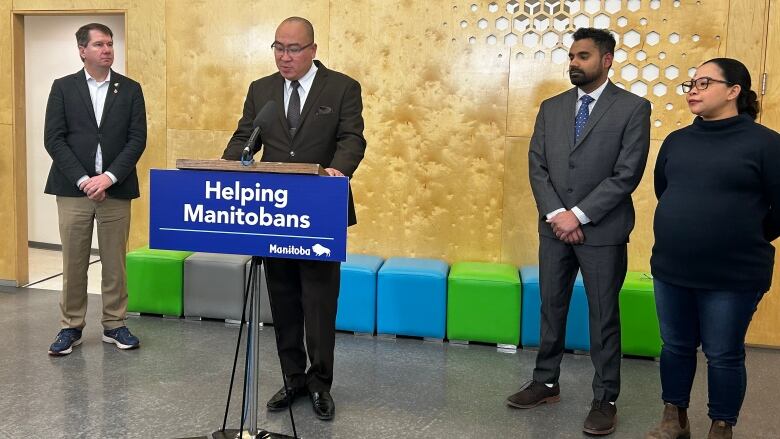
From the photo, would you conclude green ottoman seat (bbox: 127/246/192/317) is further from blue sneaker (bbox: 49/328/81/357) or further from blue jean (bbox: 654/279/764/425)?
blue jean (bbox: 654/279/764/425)

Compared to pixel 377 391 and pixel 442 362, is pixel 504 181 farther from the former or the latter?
pixel 377 391

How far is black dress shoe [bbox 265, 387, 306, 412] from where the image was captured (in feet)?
10.9

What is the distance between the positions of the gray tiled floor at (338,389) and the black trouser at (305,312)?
0.62ft

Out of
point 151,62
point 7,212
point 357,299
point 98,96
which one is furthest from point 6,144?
point 357,299

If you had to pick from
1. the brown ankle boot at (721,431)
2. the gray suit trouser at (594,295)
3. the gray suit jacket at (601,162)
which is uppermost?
the gray suit jacket at (601,162)

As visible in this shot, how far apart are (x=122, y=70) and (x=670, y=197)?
5.07 metres

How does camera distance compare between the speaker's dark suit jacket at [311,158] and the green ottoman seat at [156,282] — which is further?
the green ottoman seat at [156,282]

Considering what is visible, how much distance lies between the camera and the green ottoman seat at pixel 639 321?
4242mm

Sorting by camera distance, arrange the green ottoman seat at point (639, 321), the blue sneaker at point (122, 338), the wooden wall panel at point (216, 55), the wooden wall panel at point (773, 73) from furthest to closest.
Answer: the wooden wall panel at point (216, 55) < the wooden wall panel at point (773, 73) < the green ottoman seat at point (639, 321) < the blue sneaker at point (122, 338)

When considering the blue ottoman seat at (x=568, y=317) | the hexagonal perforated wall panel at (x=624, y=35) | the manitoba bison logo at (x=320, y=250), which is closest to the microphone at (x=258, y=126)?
the manitoba bison logo at (x=320, y=250)

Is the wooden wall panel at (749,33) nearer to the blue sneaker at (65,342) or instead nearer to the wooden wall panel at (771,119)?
the wooden wall panel at (771,119)

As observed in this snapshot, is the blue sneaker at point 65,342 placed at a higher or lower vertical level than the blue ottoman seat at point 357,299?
lower

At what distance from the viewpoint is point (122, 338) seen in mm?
4148

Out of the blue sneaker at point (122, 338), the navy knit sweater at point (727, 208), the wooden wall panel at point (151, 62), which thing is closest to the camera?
the navy knit sweater at point (727, 208)
